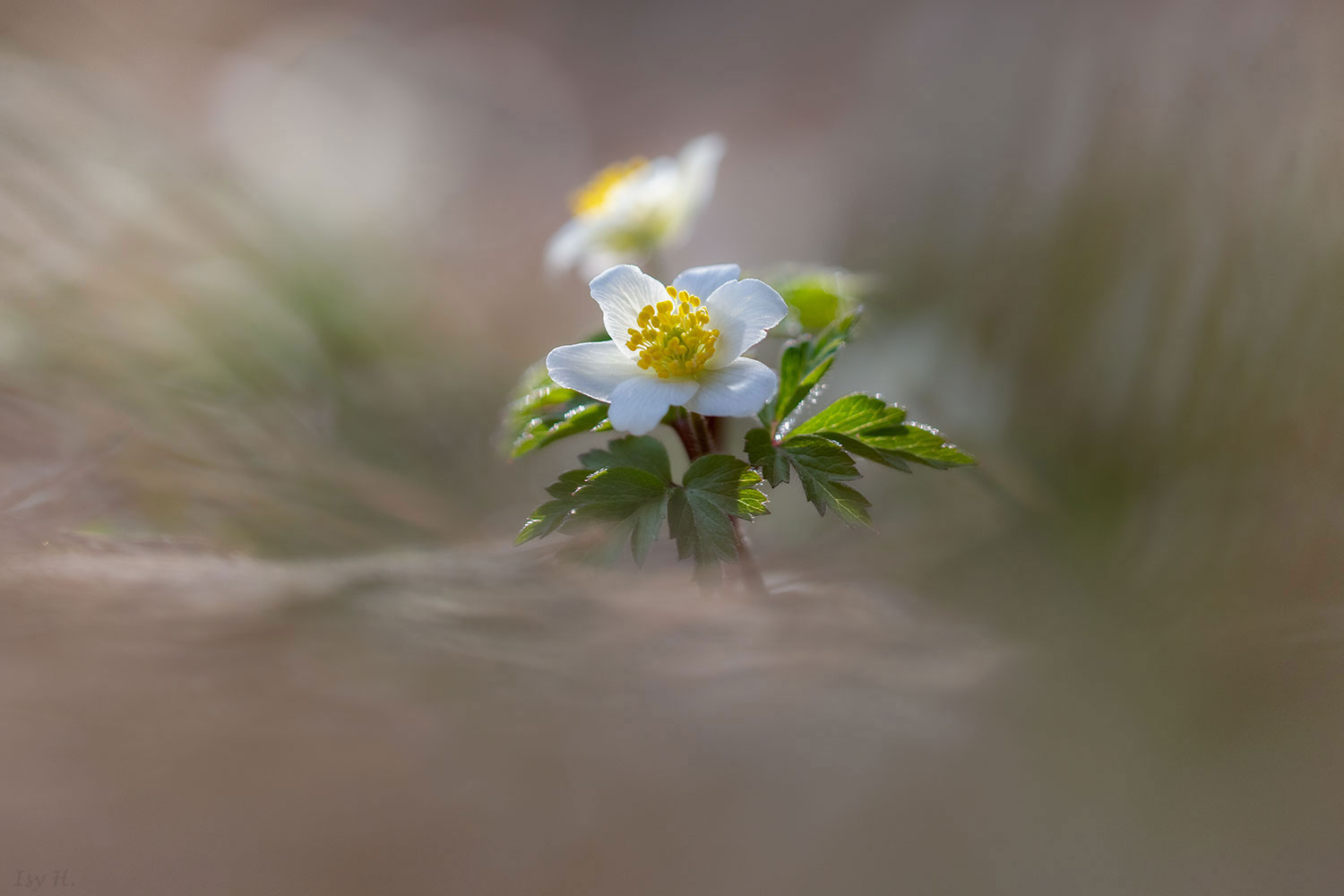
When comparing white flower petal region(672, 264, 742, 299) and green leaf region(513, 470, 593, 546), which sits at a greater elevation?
white flower petal region(672, 264, 742, 299)

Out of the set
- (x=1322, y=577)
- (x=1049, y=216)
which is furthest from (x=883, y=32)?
(x=1322, y=577)

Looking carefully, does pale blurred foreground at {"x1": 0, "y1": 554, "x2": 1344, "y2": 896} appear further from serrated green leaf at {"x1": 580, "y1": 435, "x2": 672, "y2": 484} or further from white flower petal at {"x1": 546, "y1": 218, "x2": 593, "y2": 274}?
white flower petal at {"x1": 546, "y1": 218, "x2": 593, "y2": 274}

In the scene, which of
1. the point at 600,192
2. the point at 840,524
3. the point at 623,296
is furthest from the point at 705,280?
the point at 600,192

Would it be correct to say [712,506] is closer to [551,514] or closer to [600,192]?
[551,514]

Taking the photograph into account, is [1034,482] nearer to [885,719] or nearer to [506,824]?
[885,719]

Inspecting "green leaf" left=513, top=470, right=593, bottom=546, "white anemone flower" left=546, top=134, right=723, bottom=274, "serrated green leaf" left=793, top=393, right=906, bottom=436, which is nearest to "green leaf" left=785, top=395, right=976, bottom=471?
"serrated green leaf" left=793, top=393, right=906, bottom=436

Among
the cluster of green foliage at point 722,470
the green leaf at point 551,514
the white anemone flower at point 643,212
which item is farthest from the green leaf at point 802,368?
the white anemone flower at point 643,212

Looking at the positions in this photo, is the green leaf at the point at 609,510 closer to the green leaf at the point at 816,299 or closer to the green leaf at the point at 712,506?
the green leaf at the point at 712,506
